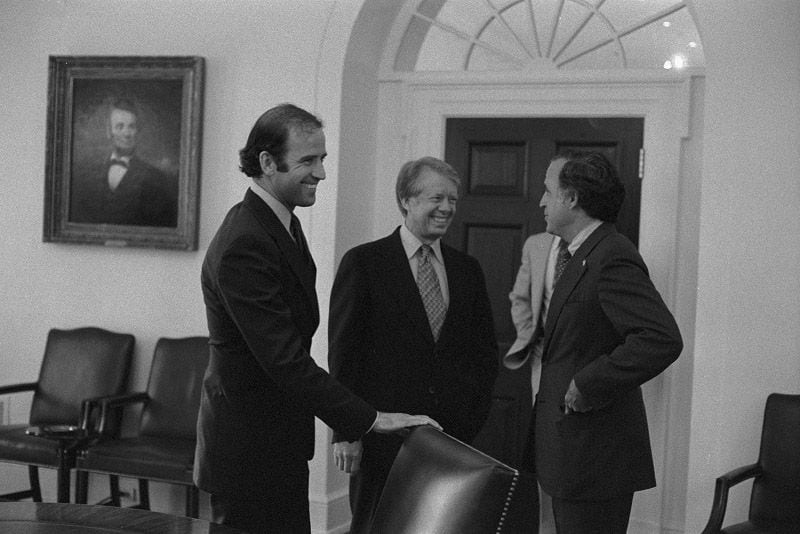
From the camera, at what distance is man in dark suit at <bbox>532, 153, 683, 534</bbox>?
9.37 ft

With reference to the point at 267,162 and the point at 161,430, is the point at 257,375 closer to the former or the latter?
the point at 267,162

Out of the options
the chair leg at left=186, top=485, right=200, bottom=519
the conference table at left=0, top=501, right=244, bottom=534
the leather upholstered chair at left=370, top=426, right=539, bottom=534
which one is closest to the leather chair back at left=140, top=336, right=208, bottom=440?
the chair leg at left=186, top=485, right=200, bottom=519

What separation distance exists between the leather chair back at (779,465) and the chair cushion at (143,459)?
2.27 meters

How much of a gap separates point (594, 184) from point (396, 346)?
2.50ft

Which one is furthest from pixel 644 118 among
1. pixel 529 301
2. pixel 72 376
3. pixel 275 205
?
pixel 72 376

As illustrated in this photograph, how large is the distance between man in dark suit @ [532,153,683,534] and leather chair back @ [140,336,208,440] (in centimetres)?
242

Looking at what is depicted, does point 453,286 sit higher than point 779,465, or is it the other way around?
point 453,286

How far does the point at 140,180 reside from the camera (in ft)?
17.6

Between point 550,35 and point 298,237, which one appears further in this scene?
point 550,35

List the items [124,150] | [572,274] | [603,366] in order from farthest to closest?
[124,150], [572,274], [603,366]

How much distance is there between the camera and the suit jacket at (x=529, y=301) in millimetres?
4898

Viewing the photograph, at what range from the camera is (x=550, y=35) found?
5.04 m

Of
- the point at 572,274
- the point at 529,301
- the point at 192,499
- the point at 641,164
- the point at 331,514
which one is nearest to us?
the point at 572,274

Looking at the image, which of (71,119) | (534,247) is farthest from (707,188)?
(71,119)
